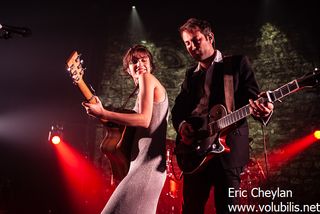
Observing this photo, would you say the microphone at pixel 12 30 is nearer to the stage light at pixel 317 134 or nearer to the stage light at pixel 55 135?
the stage light at pixel 55 135

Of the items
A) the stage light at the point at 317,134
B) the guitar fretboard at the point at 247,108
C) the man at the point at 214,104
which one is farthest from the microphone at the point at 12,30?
the stage light at the point at 317,134

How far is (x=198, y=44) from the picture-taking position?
3.05 metres

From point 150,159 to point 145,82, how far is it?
2.03 ft

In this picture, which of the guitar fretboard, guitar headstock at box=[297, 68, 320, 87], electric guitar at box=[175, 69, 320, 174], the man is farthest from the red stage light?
guitar headstock at box=[297, 68, 320, 87]

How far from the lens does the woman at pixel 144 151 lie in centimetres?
223

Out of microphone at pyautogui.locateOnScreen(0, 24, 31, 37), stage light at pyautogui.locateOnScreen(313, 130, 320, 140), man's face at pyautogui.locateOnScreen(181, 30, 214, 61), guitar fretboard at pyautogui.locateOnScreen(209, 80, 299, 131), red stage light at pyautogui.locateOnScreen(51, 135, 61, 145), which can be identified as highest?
microphone at pyautogui.locateOnScreen(0, 24, 31, 37)

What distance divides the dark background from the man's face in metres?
7.10

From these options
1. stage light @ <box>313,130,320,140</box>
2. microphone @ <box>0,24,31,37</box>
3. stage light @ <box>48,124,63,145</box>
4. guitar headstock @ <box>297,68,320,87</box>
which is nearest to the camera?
guitar headstock @ <box>297,68,320,87</box>

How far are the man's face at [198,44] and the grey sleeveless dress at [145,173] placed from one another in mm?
711

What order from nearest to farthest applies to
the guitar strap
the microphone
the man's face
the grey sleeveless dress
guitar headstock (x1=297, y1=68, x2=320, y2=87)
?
the grey sleeveless dress → guitar headstock (x1=297, y1=68, x2=320, y2=87) → the guitar strap → the man's face → the microphone

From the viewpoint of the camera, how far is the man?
2.48 m

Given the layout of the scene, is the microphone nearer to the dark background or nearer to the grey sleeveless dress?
the grey sleeveless dress

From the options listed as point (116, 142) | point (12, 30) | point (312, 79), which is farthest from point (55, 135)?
point (312, 79)

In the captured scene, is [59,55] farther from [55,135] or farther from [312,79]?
[312,79]
